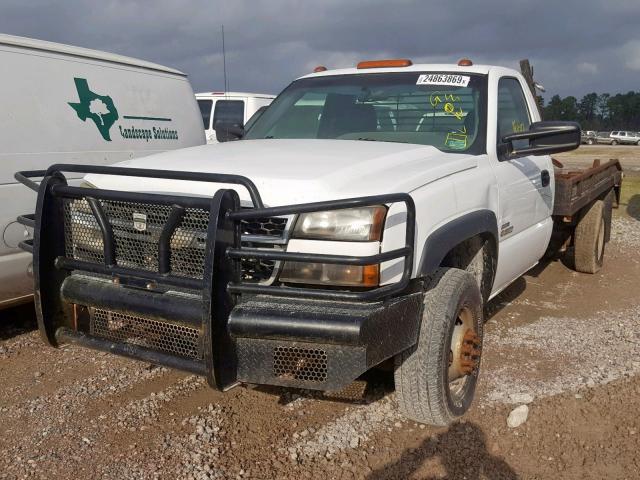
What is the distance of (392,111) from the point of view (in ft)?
13.9

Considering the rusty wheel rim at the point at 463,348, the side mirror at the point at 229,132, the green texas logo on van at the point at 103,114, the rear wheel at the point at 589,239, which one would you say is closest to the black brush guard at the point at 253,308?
the rusty wheel rim at the point at 463,348

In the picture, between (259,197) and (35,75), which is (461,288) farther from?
(35,75)

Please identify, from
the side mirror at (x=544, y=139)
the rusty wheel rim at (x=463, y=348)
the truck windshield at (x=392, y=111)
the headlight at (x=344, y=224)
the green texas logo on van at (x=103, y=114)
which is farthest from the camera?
the green texas logo on van at (x=103, y=114)

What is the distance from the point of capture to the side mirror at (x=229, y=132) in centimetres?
487

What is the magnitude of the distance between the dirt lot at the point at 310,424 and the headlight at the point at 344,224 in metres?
0.89

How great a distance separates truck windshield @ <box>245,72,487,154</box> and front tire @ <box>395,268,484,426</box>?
1.07 m

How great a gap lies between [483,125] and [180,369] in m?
2.42

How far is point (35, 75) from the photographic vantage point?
4602 mm

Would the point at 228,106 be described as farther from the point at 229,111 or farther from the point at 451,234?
the point at 451,234

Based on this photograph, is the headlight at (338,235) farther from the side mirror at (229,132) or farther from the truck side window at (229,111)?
the truck side window at (229,111)

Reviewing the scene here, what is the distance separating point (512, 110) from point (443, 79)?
643 mm

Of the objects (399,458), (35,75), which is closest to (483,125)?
(399,458)

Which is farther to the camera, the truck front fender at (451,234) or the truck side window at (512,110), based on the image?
the truck side window at (512,110)

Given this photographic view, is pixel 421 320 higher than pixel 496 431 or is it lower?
higher
